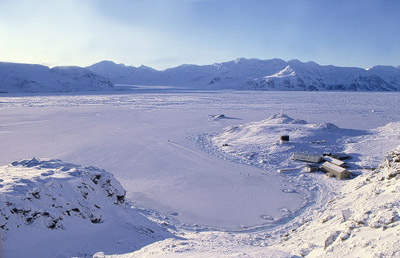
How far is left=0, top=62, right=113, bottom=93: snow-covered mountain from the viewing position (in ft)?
316

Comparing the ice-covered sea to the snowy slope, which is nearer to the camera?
the snowy slope

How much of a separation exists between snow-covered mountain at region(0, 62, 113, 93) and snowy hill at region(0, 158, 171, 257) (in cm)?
9831

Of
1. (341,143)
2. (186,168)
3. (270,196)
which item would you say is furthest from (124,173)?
(341,143)

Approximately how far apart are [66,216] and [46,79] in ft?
385

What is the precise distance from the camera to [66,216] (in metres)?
6.29

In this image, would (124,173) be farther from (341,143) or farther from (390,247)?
(341,143)

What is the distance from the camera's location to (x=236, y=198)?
11.0 m

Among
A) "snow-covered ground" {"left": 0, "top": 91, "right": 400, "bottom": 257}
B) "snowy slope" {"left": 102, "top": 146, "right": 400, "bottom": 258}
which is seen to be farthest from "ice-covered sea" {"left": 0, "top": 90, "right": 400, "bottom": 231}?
"snowy slope" {"left": 102, "top": 146, "right": 400, "bottom": 258}

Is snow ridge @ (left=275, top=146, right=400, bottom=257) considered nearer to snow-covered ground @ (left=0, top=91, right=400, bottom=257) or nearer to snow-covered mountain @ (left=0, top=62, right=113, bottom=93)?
snow-covered ground @ (left=0, top=91, right=400, bottom=257)

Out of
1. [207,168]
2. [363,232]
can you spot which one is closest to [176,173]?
[207,168]

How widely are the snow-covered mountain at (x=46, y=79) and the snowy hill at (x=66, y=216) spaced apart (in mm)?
98311

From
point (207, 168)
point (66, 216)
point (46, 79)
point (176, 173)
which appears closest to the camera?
point (66, 216)

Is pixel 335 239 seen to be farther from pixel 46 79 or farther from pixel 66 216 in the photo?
pixel 46 79

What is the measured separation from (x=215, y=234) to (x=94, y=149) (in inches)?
485
